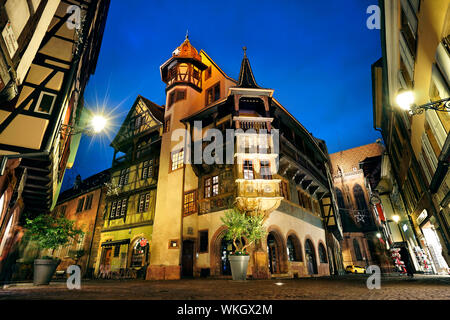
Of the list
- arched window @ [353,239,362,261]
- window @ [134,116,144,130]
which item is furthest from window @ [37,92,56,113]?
arched window @ [353,239,362,261]

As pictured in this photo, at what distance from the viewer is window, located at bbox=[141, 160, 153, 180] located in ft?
62.8

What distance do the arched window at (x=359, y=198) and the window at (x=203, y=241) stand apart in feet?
115

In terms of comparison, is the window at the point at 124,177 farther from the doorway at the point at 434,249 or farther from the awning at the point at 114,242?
the doorway at the point at 434,249

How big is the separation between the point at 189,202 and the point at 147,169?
6.07 metres

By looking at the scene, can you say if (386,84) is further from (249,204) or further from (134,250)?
(134,250)

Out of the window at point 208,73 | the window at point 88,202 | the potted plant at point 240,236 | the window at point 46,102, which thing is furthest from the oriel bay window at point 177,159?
the window at point 88,202

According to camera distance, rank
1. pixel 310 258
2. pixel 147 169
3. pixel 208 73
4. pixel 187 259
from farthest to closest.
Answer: pixel 208 73 < pixel 147 169 < pixel 310 258 < pixel 187 259

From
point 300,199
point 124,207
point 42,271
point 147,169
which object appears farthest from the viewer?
point 124,207

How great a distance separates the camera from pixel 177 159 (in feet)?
54.6

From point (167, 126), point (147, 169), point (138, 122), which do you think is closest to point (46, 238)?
point (147, 169)

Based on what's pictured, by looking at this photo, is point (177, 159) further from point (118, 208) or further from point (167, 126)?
point (118, 208)

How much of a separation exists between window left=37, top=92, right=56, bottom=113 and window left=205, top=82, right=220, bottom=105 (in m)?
11.9

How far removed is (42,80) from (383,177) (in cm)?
2629

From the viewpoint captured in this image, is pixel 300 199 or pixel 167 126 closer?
pixel 167 126
